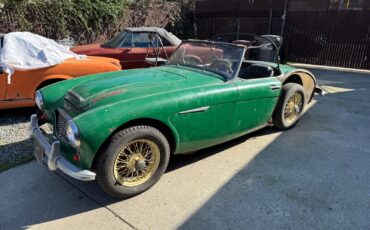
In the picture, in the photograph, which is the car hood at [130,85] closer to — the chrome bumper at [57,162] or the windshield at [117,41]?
the chrome bumper at [57,162]

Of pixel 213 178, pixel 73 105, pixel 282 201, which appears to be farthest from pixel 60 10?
pixel 282 201

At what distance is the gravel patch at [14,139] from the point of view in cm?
383

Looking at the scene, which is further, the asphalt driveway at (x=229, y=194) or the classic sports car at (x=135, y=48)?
the classic sports car at (x=135, y=48)

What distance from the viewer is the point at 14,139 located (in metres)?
4.38

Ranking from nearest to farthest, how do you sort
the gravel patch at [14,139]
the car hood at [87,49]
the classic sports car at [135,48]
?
1. the gravel patch at [14,139]
2. the car hood at [87,49]
3. the classic sports car at [135,48]

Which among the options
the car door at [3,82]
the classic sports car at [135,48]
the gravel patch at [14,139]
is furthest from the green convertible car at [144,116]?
the classic sports car at [135,48]

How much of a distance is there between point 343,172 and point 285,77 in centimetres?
162

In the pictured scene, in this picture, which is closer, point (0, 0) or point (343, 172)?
point (343, 172)

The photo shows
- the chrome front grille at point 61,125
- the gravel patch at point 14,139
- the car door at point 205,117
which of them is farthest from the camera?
the gravel patch at point 14,139

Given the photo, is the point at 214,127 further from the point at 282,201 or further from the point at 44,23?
the point at 44,23

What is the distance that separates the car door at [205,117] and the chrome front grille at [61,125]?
1.02 meters

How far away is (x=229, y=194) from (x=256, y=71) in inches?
85.1

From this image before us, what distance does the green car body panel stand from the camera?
8.94ft

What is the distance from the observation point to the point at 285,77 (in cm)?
458
